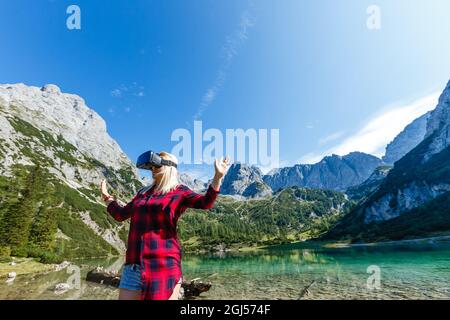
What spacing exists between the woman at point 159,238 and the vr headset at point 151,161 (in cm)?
17

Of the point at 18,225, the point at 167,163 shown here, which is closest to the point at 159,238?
the point at 167,163

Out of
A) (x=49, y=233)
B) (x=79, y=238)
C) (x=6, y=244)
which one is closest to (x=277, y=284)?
(x=6, y=244)

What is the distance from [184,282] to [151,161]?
29570mm

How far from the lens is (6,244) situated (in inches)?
2509

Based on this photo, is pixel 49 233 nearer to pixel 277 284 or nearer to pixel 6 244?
pixel 6 244

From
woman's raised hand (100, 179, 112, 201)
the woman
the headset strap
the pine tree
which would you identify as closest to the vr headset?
the headset strap

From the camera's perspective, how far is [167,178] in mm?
5164

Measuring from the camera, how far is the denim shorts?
172 inches

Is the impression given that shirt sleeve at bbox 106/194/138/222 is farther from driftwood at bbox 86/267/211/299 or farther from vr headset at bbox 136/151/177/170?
driftwood at bbox 86/267/211/299

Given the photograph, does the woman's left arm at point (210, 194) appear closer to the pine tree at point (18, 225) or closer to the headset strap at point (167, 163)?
the headset strap at point (167, 163)

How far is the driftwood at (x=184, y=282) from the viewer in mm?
30436

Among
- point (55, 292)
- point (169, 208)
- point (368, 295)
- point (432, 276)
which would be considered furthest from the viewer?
point (432, 276)
